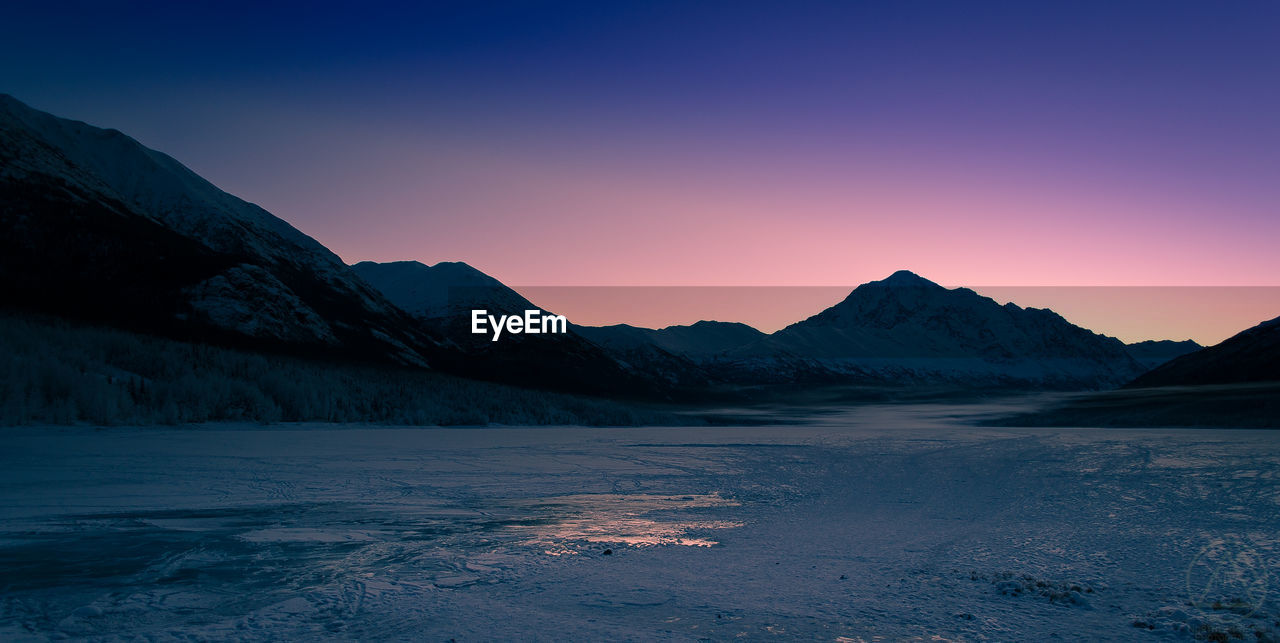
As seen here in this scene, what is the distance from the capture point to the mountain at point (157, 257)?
254 feet

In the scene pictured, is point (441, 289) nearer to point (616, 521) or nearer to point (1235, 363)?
point (1235, 363)

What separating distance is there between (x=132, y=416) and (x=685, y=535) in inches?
1085

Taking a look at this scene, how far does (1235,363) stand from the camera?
93.6m

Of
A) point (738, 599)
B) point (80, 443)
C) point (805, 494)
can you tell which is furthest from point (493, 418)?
point (738, 599)

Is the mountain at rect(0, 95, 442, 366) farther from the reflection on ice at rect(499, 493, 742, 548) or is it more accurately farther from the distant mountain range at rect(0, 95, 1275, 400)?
the reflection on ice at rect(499, 493, 742, 548)

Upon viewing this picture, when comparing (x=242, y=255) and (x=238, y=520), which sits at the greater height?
(x=242, y=255)

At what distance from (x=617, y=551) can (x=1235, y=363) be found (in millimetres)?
115890

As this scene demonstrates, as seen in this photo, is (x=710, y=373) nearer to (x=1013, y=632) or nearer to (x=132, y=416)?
(x=132, y=416)

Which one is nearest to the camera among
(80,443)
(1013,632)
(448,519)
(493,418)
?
(1013,632)

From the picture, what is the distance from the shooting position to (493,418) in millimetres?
46406

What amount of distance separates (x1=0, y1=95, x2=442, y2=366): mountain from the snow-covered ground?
75.3 metres

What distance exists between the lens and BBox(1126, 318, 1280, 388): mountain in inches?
3413

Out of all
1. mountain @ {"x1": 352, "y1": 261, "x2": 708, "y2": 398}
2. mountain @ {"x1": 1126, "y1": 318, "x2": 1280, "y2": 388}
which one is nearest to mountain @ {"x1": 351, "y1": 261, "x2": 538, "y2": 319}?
mountain @ {"x1": 352, "y1": 261, "x2": 708, "y2": 398}

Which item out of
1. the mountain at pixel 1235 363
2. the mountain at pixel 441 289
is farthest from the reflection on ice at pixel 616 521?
the mountain at pixel 441 289
